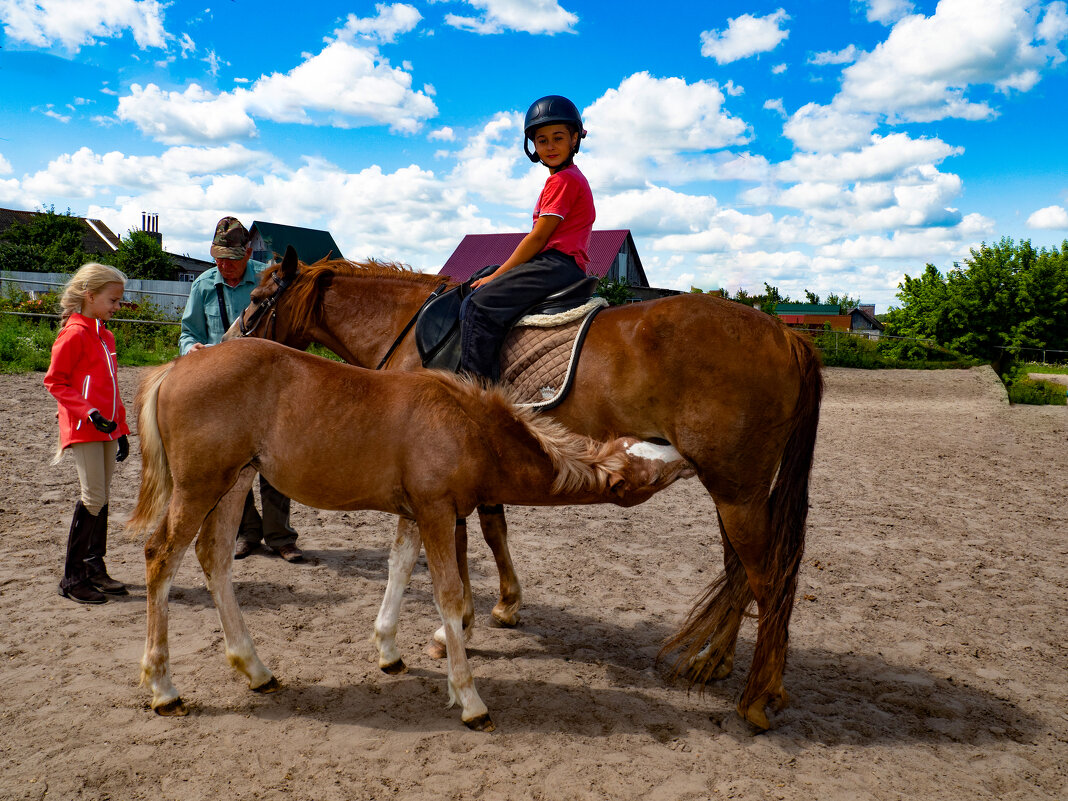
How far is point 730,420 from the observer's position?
143 inches

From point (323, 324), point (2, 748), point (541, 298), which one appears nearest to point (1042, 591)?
point (541, 298)

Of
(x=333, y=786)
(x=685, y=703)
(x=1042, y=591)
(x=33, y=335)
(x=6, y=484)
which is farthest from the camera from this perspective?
(x=33, y=335)

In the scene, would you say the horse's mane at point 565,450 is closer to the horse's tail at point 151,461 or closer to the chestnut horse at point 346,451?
the chestnut horse at point 346,451

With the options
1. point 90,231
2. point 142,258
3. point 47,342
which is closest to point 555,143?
point 47,342

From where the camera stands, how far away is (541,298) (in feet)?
13.6

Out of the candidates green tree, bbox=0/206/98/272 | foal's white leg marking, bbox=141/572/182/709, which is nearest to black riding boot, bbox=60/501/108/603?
foal's white leg marking, bbox=141/572/182/709

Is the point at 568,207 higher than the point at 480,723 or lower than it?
higher

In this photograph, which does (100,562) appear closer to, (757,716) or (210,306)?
(210,306)

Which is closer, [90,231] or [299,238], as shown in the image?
[299,238]

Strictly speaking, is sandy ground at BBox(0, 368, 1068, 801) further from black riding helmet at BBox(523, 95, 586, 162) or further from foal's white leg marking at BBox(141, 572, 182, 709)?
black riding helmet at BBox(523, 95, 586, 162)

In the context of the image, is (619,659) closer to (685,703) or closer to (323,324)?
(685,703)

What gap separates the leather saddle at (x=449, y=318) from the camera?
414 cm

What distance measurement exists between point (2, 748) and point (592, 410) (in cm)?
316

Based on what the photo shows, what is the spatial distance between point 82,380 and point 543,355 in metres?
3.18
